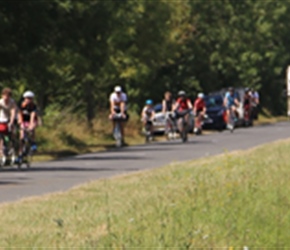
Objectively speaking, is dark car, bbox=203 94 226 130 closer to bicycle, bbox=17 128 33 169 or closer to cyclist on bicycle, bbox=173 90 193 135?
cyclist on bicycle, bbox=173 90 193 135

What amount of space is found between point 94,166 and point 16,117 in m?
1.82

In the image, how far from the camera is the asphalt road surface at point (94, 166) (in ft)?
67.4

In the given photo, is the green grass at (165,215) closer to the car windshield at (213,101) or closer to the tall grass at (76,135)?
the tall grass at (76,135)

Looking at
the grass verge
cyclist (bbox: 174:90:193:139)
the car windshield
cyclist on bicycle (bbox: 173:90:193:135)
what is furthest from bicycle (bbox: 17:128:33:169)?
the car windshield

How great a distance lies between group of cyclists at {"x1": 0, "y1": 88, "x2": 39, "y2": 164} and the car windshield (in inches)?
1204

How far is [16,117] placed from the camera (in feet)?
87.1

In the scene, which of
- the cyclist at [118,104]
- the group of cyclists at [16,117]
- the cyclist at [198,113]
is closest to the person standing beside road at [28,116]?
the group of cyclists at [16,117]

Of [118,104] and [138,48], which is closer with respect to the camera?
[118,104]

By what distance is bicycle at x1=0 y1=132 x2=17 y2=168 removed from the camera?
26891 millimetres

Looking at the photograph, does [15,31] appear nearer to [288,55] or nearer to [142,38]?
[142,38]

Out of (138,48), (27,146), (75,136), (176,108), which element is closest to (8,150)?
(27,146)

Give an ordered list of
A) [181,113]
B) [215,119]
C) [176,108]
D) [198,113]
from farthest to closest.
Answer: [215,119], [198,113], [176,108], [181,113]

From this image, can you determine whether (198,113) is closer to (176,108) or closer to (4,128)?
(176,108)

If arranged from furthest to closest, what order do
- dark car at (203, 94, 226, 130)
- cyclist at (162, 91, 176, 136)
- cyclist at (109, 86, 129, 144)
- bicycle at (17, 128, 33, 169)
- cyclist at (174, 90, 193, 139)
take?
dark car at (203, 94, 226, 130) → cyclist at (162, 91, 176, 136) → cyclist at (174, 90, 193, 139) → cyclist at (109, 86, 129, 144) → bicycle at (17, 128, 33, 169)
